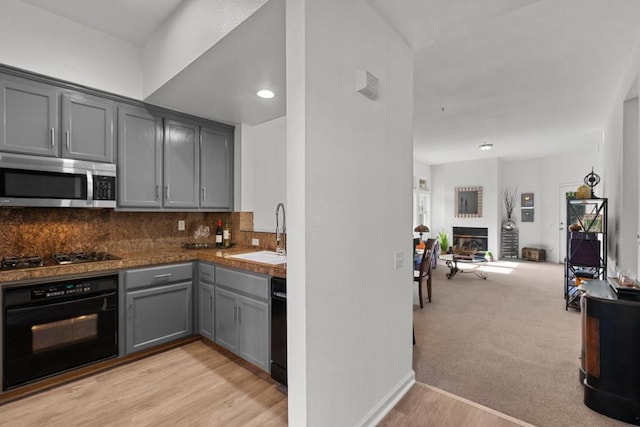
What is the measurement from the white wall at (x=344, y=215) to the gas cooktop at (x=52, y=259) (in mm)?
2134

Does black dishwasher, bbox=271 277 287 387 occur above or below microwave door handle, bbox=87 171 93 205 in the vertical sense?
below

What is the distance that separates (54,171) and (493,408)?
370cm

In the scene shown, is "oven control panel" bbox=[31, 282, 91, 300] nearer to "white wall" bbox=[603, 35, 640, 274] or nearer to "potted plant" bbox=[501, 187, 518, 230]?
"white wall" bbox=[603, 35, 640, 274]

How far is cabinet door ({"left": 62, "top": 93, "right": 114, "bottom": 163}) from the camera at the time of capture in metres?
2.55

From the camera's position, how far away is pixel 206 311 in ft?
9.73

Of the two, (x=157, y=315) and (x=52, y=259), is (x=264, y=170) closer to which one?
(x=157, y=315)

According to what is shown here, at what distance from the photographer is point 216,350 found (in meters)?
2.94

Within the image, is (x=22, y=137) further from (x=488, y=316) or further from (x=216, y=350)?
(x=488, y=316)

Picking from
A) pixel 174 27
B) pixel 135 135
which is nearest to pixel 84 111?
pixel 135 135

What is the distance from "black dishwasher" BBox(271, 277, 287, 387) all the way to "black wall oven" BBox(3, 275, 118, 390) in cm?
143

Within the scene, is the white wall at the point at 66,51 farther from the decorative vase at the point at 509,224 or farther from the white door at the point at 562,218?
the white door at the point at 562,218

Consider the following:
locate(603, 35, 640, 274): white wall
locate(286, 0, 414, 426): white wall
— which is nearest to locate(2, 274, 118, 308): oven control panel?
locate(286, 0, 414, 426): white wall

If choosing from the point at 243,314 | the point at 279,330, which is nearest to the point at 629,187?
the point at 279,330

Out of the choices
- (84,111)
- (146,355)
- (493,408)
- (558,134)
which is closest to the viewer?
(493,408)
